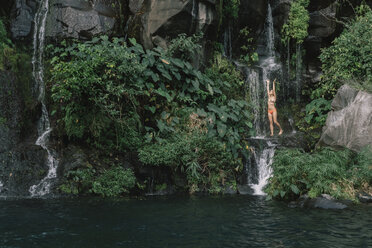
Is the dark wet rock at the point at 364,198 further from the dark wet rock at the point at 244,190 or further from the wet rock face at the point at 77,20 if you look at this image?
the wet rock face at the point at 77,20

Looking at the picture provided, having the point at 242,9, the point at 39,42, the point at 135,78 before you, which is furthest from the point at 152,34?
the point at 242,9

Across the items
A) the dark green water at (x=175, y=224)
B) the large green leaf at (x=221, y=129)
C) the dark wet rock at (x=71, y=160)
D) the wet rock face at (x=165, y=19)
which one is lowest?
the dark green water at (x=175, y=224)

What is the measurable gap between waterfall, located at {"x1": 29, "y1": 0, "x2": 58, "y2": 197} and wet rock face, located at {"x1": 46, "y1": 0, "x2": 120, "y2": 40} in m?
0.41

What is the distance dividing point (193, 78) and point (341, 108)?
4953mm

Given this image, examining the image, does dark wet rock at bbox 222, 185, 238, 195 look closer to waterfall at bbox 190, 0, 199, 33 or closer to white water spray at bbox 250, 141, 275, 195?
white water spray at bbox 250, 141, 275, 195

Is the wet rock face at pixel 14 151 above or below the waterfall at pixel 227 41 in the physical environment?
below

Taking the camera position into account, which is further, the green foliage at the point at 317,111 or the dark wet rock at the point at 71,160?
the green foliage at the point at 317,111

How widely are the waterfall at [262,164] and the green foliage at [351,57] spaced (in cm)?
405

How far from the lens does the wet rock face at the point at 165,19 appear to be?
12.4 meters

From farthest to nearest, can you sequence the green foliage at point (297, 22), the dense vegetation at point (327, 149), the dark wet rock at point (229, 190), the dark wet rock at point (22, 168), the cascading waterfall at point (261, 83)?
1. the green foliage at point (297, 22)
2. the cascading waterfall at point (261, 83)
3. the dark wet rock at point (229, 190)
4. the dark wet rock at point (22, 168)
5. the dense vegetation at point (327, 149)

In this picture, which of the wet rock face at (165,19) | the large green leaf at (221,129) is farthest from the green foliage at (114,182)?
the wet rock face at (165,19)

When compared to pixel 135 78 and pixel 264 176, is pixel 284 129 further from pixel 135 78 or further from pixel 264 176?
pixel 135 78

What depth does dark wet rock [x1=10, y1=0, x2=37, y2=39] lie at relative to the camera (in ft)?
42.5

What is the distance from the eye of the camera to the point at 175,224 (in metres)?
6.55
